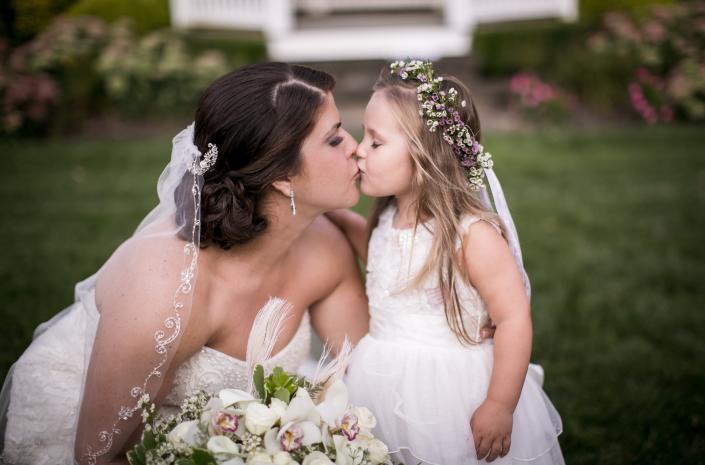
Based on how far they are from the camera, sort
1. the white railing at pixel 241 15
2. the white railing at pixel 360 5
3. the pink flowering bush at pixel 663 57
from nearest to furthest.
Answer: the pink flowering bush at pixel 663 57 < the white railing at pixel 241 15 < the white railing at pixel 360 5

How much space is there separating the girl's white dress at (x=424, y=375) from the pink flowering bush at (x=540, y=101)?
21.0 ft

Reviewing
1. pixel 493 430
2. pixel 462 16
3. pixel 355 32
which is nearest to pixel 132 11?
pixel 355 32

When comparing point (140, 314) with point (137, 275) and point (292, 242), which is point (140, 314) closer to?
point (137, 275)

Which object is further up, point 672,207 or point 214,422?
point 214,422

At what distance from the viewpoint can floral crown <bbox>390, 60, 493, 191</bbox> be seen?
2602 millimetres

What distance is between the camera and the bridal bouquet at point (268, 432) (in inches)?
69.8

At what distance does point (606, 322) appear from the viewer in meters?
4.36

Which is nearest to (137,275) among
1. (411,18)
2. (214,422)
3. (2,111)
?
(214,422)

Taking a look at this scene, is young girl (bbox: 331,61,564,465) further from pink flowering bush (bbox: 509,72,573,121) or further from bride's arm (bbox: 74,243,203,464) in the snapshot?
A: pink flowering bush (bbox: 509,72,573,121)

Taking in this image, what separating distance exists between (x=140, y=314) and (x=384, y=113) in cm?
116


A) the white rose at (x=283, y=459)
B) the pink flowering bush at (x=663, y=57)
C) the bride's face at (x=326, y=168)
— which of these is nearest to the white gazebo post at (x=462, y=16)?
the pink flowering bush at (x=663, y=57)

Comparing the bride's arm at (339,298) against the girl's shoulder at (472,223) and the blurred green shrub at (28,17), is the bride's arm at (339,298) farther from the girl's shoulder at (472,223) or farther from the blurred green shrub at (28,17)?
the blurred green shrub at (28,17)

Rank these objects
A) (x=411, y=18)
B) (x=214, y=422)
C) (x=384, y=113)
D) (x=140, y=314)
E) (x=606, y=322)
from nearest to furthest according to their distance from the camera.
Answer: (x=214, y=422), (x=140, y=314), (x=384, y=113), (x=606, y=322), (x=411, y=18)

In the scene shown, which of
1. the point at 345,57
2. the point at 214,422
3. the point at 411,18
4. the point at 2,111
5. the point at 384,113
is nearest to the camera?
the point at 214,422
